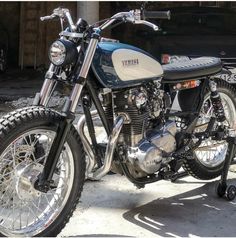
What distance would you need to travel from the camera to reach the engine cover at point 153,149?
3.73 metres

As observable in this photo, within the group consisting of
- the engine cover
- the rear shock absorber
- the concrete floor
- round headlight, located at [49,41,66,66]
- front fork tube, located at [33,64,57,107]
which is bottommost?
the concrete floor

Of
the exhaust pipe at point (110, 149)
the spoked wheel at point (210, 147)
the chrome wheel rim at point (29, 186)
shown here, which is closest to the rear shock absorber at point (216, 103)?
the spoked wheel at point (210, 147)

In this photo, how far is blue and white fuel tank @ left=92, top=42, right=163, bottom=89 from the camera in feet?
11.4

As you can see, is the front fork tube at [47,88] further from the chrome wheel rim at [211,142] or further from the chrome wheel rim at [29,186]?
the chrome wheel rim at [211,142]

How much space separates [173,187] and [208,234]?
931 millimetres

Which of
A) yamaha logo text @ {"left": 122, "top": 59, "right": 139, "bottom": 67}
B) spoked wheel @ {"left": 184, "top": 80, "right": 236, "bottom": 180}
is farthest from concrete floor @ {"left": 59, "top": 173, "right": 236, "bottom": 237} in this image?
yamaha logo text @ {"left": 122, "top": 59, "right": 139, "bottom": 67}

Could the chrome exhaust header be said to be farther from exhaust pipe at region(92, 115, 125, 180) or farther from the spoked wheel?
the spoked wheel

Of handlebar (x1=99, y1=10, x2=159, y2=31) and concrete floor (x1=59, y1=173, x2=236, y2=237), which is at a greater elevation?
handlebar (x1=99, y1=10, x2=159, y2=31)

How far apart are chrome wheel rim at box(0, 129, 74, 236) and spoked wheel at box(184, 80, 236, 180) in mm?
1323

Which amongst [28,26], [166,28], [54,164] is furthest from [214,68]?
[28,26]

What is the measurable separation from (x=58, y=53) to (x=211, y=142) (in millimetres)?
1850

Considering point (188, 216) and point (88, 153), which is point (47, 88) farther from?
point (188, 216)

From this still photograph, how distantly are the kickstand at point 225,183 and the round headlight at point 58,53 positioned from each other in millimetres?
1661

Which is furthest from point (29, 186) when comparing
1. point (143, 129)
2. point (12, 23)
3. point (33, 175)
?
point (12, 23)
